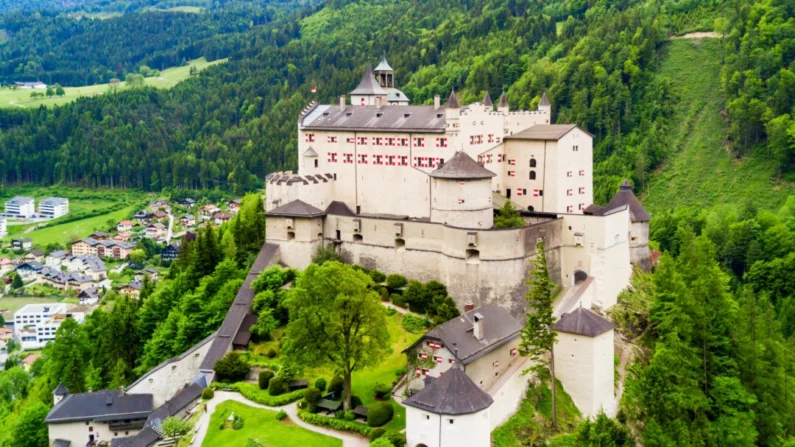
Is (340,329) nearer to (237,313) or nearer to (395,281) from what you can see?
(395,281)

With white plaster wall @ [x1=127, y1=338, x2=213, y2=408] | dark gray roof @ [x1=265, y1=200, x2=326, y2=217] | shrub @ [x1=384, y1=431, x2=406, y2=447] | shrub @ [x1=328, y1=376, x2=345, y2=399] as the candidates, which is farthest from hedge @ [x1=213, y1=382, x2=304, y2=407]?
dark gray roof @ [x1=265, y1=200, x2=326, y2=217]

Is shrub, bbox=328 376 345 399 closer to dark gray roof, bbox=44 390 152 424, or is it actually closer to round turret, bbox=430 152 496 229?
dark gray roof, bbox=44 390 152 424

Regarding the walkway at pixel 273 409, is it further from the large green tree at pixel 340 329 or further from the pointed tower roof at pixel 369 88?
the pointed tower roof at pixel 369 88

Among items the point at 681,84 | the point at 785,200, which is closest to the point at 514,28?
the point at 681,84

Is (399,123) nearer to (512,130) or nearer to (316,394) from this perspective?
(512,130)

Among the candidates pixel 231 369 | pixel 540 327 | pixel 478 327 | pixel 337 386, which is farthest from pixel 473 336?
pixel 231 369

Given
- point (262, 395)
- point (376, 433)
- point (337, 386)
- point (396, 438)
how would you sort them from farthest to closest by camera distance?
1. point (262, 395)
2. point (337, 386)
3. point (376, 433)
4. point (396, 438)
